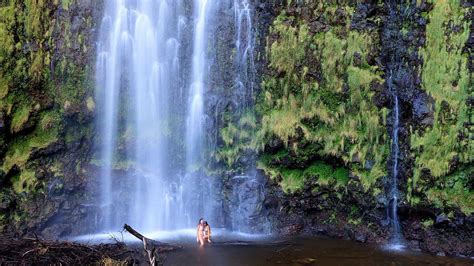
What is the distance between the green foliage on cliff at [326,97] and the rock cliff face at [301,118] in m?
0.04

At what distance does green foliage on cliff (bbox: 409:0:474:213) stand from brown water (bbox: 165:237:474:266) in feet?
7.23

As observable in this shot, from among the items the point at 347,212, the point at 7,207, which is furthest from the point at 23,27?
the point at 347,212

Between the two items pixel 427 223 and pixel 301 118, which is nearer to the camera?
pixel 427 223

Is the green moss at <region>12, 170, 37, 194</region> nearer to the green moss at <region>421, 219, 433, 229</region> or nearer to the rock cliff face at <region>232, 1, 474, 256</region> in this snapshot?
the rock cliff face at <region>232, 1, 474, 256</region>

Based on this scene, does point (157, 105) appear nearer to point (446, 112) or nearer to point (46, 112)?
point (46, 112)

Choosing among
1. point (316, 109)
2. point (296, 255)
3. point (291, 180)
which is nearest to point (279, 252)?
point (296, 255)

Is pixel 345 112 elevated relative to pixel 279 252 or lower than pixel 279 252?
elevated

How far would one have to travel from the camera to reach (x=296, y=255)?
13.3 metres

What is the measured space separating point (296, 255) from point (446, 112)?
6.52m

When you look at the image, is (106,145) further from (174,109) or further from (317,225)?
(317,225)

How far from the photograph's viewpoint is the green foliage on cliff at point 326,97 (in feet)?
52.4

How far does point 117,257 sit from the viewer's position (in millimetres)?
11305

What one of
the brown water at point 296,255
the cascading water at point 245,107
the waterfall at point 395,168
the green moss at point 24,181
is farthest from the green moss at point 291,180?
the green moss at point 24,181

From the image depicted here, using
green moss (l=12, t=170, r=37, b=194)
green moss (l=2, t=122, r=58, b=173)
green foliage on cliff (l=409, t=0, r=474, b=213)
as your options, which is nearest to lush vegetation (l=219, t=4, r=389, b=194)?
green foliage on cliff (l=409, t=0, r=474, b=213)
